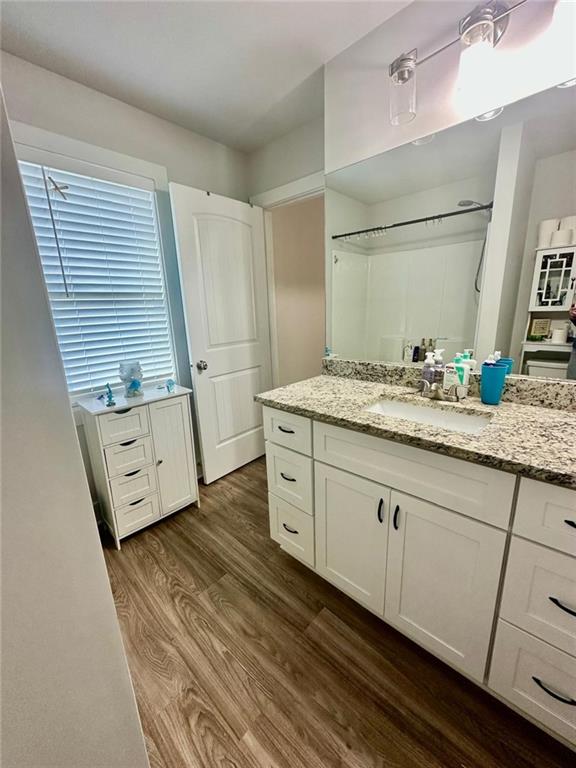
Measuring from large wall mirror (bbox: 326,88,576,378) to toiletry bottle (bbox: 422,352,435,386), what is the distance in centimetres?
12

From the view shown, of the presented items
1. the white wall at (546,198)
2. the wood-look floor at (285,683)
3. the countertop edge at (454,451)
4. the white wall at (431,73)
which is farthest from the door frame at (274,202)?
the wood-look floor at (285,683)

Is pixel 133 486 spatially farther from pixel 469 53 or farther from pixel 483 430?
pixel 469 53

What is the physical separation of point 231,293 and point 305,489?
5.15ft

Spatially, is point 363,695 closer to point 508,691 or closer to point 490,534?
point 508,691

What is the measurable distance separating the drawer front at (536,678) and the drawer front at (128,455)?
1707mm

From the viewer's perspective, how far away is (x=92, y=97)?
1.68m

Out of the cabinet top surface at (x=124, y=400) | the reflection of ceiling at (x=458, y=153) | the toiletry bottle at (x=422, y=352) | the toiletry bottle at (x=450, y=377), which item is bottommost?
the cabinet top surface at (x=124, y=400)

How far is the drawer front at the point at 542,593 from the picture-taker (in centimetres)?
77

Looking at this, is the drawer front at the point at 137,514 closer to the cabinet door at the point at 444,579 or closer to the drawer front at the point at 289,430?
the drawer front at the point at 289,430

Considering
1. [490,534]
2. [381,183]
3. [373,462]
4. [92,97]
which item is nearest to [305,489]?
[373,462]

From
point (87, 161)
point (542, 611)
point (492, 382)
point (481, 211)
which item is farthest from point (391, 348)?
point (87, 161)

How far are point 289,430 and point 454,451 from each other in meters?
0.66

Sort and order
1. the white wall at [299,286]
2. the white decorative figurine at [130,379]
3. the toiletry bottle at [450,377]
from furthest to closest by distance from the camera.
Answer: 1. the white wall at [299,286]
2. the white decorative figurine at [130,379]
3. the toiletry bottle at [450,377]

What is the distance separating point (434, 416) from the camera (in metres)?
1.27
